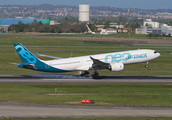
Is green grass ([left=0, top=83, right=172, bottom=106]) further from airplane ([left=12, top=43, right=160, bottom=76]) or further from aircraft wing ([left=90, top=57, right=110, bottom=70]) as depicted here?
aircraft wing ([left=90, top=57, right=110, bottom=70])

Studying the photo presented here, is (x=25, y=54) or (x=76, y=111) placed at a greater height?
(x=25, y=54)

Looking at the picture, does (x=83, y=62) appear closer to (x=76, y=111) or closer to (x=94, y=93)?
(x=94, y=93)

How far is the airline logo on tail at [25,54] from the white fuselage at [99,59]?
9.72 feet

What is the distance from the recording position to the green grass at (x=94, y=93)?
35844 millimetres

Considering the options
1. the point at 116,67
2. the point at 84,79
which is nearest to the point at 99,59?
the point at 116,67

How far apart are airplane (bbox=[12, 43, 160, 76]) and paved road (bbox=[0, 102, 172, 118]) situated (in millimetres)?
18276

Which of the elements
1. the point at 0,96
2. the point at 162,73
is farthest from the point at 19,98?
the point at 162,73

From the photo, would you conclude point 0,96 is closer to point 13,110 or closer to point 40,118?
point 13,110

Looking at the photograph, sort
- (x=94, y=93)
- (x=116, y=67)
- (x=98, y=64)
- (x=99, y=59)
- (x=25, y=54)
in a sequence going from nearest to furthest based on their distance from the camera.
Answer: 1. (x=94, y=93)
2. (x=25, y=54)
3. (x=116, y=67)
4. (x=98, y=64)
5. (x=99, y=59)

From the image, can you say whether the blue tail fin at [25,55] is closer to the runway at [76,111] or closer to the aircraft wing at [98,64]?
the aircraft wing at [98,64]

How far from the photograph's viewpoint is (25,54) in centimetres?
5053

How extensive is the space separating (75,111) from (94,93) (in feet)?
34.4

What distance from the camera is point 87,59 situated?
54875 millimetres

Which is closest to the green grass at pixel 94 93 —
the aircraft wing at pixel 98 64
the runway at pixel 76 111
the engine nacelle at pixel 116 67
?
the runway at pixel 76 111
